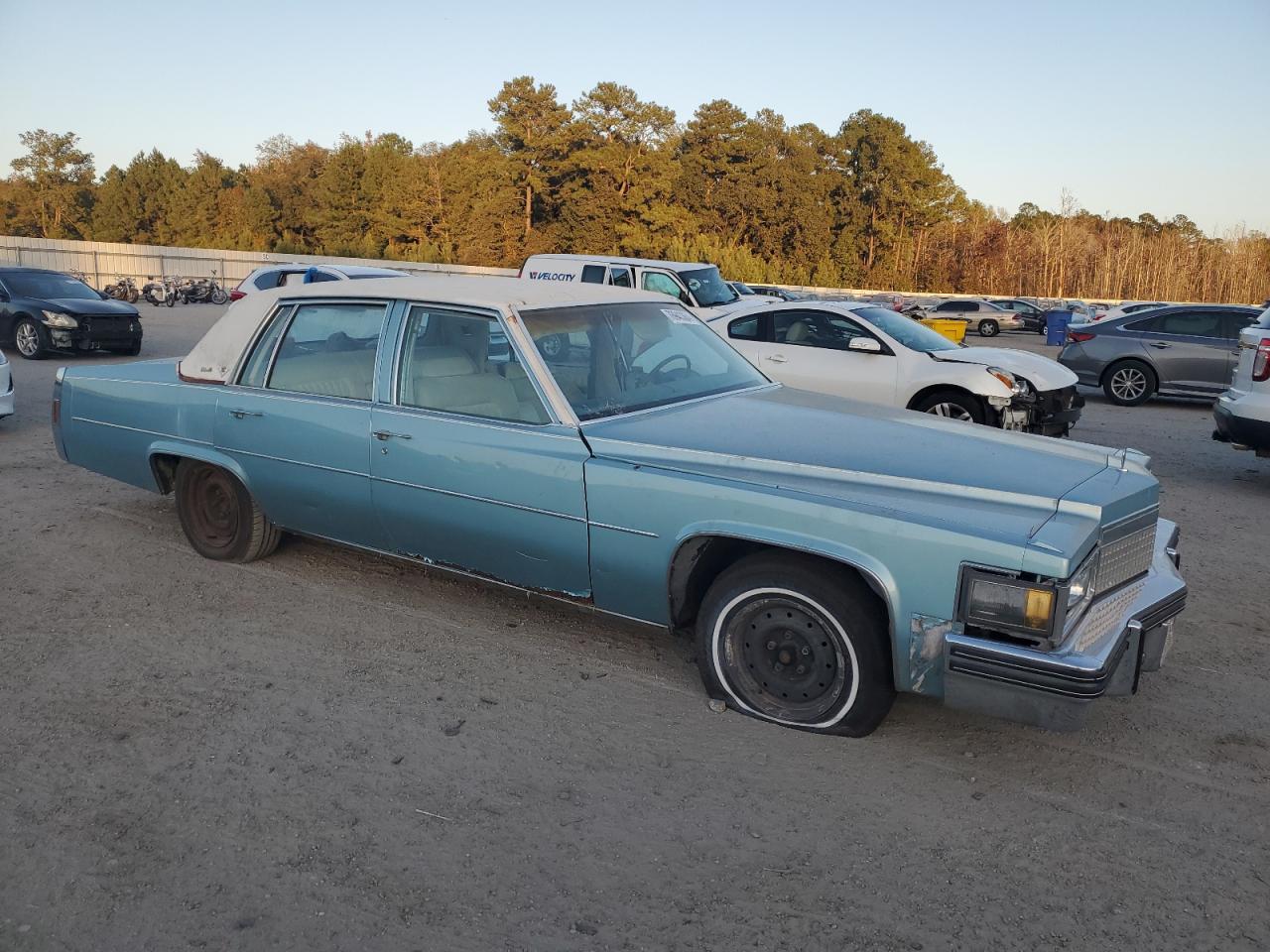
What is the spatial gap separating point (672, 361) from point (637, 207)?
187 feet

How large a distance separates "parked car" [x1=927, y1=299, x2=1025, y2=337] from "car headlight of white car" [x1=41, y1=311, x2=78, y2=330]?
30.0 meters

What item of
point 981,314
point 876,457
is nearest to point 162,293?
point 981,314

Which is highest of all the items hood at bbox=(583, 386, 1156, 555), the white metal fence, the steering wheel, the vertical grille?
the white metal fence

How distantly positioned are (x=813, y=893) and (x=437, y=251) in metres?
56.1

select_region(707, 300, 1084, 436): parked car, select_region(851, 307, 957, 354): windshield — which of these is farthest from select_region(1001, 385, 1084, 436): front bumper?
select_region(851, 307, 957, 354): windshield

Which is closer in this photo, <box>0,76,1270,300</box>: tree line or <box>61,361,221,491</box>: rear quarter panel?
<box>61,361,221,491</box>: rear quarter panel

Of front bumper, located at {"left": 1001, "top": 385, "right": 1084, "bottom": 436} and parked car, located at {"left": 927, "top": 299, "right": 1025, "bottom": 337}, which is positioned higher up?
parked car, located at {"left": 927, "top": 299, "right": 1025, "bottom": 337}

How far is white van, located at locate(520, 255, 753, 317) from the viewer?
1509 cm

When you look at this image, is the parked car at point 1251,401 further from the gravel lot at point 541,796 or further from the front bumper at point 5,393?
the front bumper at point 5,393

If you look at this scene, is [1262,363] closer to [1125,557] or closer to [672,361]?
[1125,557]

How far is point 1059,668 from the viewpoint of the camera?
306 cm

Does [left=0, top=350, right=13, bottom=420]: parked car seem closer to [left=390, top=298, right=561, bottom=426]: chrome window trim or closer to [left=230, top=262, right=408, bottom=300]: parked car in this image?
[left=390, top=298, right=561, bottom=426]: chrome window trim

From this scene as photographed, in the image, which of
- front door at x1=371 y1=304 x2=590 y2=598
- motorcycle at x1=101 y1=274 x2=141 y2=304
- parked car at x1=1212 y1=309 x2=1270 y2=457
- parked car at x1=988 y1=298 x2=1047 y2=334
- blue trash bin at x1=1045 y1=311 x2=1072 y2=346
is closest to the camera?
front door at x1=371 y1=304 x2=590 y2=598

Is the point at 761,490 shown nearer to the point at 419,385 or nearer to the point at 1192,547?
the point at 419,385
